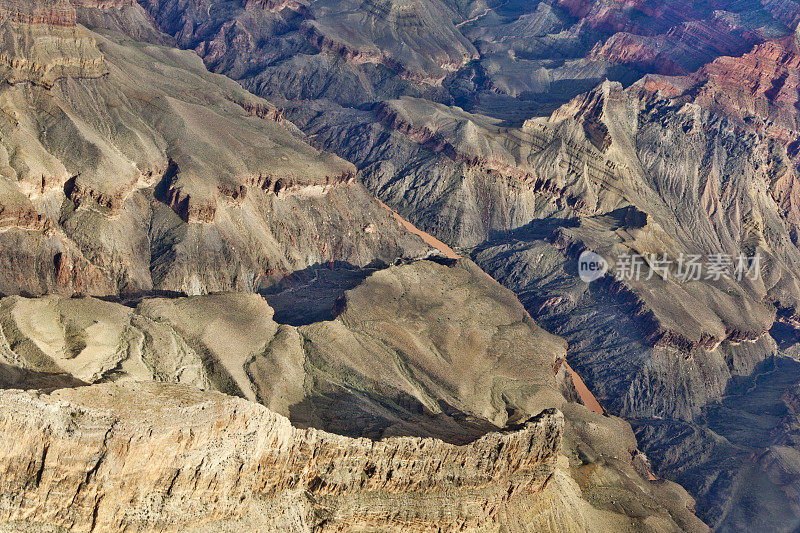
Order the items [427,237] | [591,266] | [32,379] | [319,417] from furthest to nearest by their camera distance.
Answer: [427,237] → [591,266] → [319,417] → [32,379]

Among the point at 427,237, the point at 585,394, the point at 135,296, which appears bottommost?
the point at 427,237

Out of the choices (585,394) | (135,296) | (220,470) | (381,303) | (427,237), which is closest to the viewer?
(220,470)

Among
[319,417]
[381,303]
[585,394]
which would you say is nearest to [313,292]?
[381,303]

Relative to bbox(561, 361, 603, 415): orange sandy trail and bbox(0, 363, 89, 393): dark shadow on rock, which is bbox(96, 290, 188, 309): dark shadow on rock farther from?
bbox(561, 361, 603, 415): orange sandy trail

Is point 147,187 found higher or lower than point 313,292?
higher

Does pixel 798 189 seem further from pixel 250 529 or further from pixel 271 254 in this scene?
pixel 250 529

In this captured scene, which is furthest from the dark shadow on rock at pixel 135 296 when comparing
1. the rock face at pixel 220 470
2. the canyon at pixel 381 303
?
the rock face at pixel 220 470

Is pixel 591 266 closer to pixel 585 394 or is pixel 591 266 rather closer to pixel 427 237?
pixel 585 394
